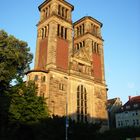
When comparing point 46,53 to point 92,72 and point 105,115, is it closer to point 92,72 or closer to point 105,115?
point 92,72

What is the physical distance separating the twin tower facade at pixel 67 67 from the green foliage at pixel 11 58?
2.45 m

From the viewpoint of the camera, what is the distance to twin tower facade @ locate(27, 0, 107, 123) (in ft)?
137

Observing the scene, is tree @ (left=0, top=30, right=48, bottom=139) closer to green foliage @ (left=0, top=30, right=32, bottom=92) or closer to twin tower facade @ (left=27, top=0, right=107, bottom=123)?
green foliage @ (left=0, top=30, right=32, bottom=92)

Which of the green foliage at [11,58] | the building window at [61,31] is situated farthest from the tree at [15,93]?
the building window at [61,31]

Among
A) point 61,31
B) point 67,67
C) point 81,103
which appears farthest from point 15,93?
point 61,31

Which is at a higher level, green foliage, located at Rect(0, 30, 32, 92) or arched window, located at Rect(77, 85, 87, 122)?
green foliage, located at Rect(0, 30, 32, 92)

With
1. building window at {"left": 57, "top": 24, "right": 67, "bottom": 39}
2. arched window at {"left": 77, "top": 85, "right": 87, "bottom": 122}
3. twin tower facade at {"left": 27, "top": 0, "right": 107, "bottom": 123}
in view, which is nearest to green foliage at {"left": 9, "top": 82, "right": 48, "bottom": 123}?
twin tower facade at {"left": 27, "top": 0, "right": 107, "bottom": 123}

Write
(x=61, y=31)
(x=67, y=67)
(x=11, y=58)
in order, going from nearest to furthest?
(x=11, y=58), (x=67, y=67), (x=61, y=31)

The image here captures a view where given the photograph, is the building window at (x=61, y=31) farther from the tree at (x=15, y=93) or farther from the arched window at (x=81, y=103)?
the arched window at (x=81, y=103)

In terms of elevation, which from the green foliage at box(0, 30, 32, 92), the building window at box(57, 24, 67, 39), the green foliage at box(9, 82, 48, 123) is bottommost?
the green foliage at box(9, 82, 48, 123)

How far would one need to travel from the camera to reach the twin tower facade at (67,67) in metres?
41.8

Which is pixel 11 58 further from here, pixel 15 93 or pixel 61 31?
pixel 61 31

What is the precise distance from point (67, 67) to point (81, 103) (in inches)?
280

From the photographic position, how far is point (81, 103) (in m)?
45.6
